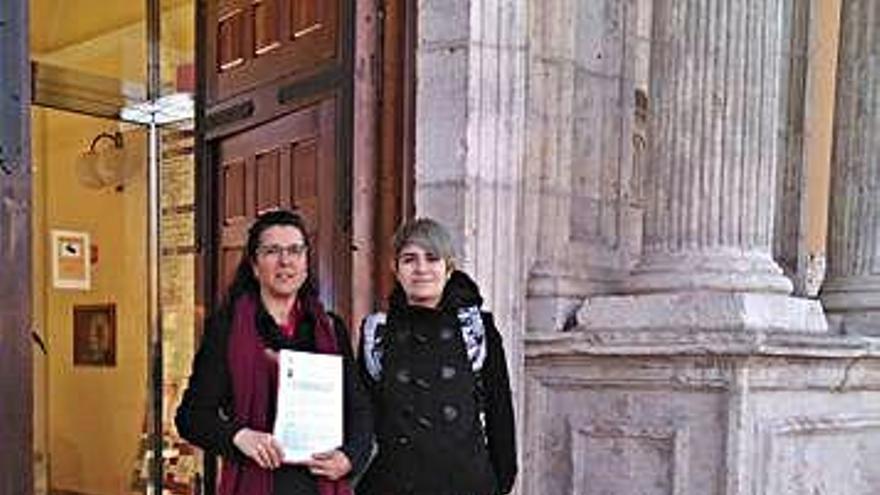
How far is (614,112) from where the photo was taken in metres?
4.60

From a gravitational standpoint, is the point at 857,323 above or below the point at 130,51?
below

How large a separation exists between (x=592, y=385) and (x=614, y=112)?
125cm

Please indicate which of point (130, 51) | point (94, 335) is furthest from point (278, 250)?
point (94, 335)

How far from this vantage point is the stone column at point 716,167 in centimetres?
399

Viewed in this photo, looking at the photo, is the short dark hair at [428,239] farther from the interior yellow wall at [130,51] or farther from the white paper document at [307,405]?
the interior yellow wall at [130,51]

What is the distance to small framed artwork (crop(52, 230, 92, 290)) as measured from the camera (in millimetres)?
6766

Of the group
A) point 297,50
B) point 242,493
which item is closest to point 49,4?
Answer: point 297,50

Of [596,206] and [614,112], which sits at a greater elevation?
[614,112]

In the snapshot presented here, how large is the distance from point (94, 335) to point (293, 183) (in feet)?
10.4

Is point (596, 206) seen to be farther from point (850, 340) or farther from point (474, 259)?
point (850, 340)

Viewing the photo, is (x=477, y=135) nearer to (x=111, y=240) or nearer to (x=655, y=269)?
(x=655, y=269)

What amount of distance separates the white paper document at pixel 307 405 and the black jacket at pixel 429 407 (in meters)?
0.28

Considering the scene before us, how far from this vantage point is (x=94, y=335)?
6961mm

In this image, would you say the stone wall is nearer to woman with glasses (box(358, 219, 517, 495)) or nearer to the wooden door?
the wooden door
